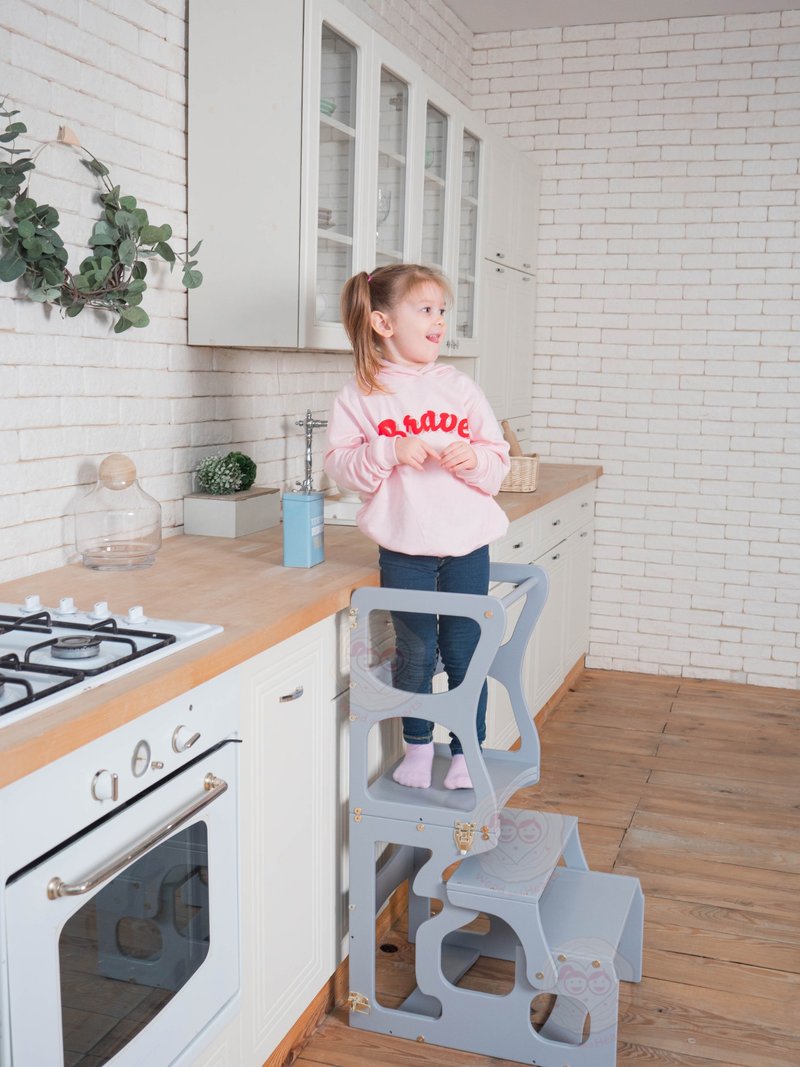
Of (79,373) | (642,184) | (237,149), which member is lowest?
(79,373)

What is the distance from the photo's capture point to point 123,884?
1.48 m

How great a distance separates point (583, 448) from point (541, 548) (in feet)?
4.18

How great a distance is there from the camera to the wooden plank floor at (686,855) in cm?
232

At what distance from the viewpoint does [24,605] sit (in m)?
1.88

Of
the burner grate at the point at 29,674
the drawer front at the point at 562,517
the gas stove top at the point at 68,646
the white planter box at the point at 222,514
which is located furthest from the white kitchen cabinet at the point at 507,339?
the burner grate at the point at 29,674

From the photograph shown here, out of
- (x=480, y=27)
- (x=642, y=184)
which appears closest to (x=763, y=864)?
(x=642, y=184)

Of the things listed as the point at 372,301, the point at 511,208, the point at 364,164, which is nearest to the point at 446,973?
the point at 372,301

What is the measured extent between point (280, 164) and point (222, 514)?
2.79ft

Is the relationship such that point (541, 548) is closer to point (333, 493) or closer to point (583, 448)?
point (333, 493)

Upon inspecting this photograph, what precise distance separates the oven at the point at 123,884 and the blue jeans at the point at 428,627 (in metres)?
0.57

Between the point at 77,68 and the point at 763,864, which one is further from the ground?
the point at 77,68

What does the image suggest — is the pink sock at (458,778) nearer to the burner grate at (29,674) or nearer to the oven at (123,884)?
the oven at (123,884)

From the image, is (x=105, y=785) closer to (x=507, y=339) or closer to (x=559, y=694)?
(x=559, y=694)

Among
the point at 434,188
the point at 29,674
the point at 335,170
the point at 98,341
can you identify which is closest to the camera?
the point at 29,674
